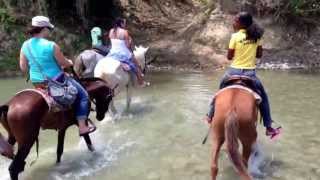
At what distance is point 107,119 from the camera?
1080 centimetres

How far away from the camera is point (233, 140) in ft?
20.4

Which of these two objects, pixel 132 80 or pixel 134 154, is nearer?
pixel 134 154

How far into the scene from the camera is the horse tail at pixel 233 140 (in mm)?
6195

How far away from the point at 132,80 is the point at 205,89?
2.63 meters

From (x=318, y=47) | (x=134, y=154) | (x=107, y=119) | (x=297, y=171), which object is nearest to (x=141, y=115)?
(x=107, y=119)

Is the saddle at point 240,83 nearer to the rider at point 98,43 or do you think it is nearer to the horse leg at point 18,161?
the horse leg at point 18,161

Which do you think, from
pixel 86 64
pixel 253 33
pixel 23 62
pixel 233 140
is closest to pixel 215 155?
pixel 233 140

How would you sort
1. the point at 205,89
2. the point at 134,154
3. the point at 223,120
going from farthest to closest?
1. the point at 205,89
2. the point at 134,154
3. the point at 223,120

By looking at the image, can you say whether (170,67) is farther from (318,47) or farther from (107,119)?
(107,119)

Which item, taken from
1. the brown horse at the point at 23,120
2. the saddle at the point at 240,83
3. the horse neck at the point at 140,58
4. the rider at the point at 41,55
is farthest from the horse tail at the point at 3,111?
the horse neck at the point at 140,58

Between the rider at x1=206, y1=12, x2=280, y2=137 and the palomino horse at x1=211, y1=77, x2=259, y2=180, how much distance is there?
411mm

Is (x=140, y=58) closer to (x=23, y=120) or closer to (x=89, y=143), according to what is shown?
(x=89, y=143)

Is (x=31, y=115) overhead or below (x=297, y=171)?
overhead

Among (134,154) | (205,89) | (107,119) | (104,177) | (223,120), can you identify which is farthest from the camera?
(205,89)
